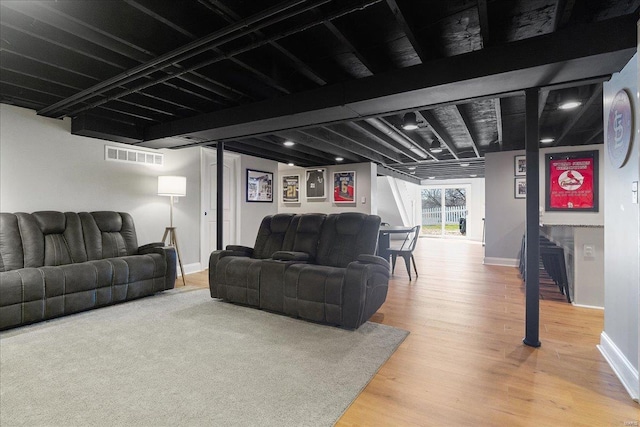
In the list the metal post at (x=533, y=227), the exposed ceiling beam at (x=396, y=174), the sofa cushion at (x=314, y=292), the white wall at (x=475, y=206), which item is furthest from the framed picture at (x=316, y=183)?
the white wall at (x=475, y=206)

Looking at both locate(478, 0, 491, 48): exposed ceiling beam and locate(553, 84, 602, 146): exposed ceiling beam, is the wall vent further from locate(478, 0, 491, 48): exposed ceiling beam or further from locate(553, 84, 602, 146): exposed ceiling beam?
locate(553, 84, 602, 146): exposed ceiling beam

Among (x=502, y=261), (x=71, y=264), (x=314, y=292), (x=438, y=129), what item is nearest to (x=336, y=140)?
(x=438, y=129)

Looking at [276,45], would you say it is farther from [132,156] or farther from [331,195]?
[331,195]

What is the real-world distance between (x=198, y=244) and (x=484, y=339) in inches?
189

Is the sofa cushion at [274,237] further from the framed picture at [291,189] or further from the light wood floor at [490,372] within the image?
the framed picture at [291,189]

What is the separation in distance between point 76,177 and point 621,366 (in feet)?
19.4

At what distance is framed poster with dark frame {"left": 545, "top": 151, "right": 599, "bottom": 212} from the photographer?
17.5 ft

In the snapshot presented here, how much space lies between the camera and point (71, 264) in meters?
3.46

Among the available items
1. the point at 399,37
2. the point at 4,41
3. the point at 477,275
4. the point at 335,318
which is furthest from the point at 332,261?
the point at 4,41

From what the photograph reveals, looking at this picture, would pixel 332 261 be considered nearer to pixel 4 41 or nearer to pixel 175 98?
pixel 175 98

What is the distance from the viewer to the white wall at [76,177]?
12.0ft

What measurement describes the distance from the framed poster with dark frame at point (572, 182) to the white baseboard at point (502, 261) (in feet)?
3.87

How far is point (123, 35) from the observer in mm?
2318

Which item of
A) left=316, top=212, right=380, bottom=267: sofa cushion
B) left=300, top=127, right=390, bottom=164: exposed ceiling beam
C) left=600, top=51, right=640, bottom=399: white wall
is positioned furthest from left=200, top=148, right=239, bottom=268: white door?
left=600, top=51, right=640, bottom=399: white wall
